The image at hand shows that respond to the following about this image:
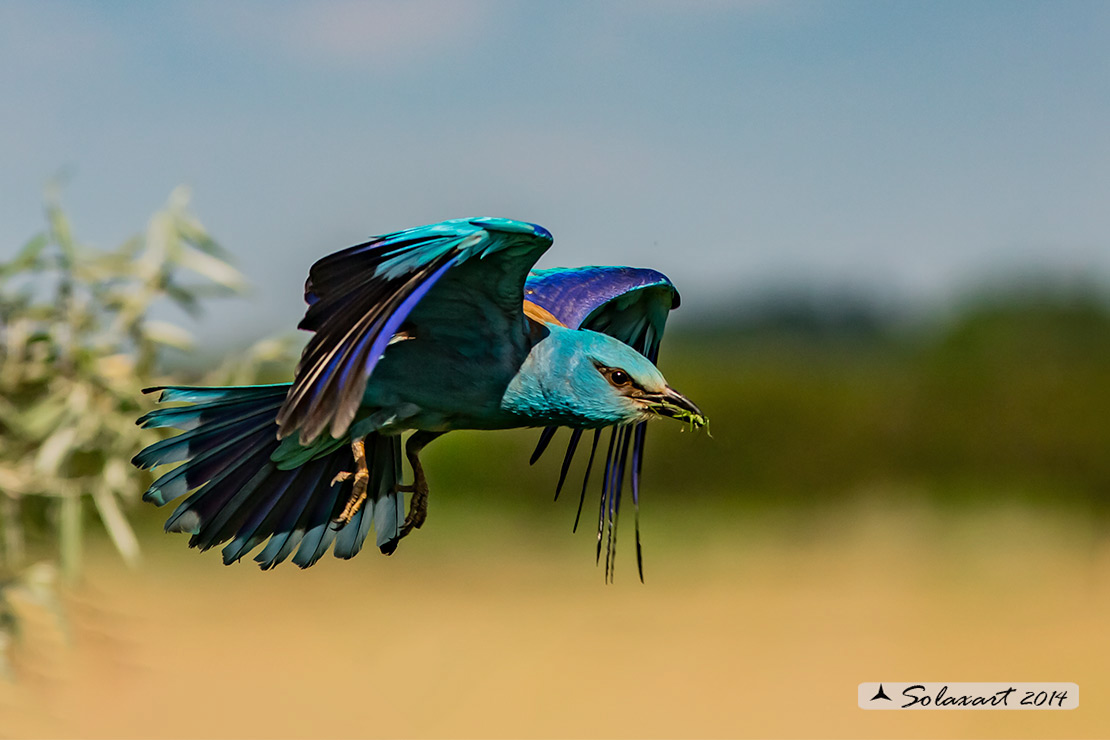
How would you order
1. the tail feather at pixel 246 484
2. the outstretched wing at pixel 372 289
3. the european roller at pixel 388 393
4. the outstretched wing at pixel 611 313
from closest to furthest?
1. the outstretched wing at pixel 372 289
2. the european roller at pixel 388 393
3. the tail feather at pixel 246 484
4. the outstretched wing at pixel 611 313

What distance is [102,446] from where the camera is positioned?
5.26 m

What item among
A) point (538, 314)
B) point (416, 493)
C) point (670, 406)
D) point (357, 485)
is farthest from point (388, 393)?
point (670, 406)

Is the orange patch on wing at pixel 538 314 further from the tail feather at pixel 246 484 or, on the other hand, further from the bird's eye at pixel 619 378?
the tail feather at pixel 246 484

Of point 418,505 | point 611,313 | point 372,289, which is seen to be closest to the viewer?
point 372,289

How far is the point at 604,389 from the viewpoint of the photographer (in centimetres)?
328

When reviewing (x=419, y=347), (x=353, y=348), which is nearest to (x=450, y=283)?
(x=419, y=347)

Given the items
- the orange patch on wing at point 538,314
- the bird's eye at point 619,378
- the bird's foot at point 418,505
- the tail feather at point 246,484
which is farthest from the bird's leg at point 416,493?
the bird's eye at point 619,378

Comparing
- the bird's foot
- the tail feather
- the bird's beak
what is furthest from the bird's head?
the tail feather

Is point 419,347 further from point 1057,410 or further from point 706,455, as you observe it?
point 1057,410

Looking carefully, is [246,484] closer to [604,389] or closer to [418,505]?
[418,505]

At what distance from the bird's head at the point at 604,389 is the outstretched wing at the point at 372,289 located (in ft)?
0.79

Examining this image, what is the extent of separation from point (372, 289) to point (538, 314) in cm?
81

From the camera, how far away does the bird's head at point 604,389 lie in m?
3.28

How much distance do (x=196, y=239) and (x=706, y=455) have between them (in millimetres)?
11412
